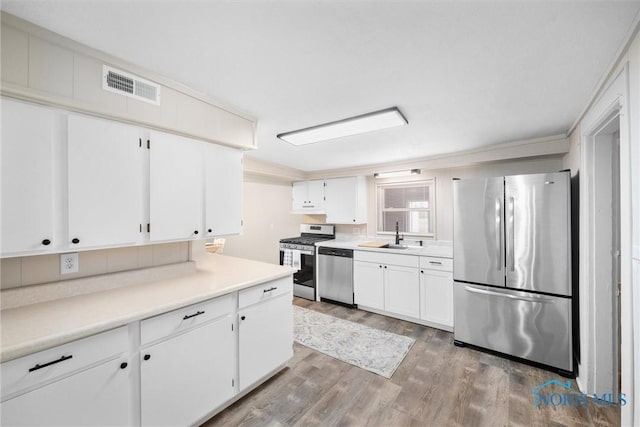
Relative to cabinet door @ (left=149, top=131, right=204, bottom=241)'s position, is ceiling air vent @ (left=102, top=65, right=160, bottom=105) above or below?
above

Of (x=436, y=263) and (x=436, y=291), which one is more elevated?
(x=436, y=263)

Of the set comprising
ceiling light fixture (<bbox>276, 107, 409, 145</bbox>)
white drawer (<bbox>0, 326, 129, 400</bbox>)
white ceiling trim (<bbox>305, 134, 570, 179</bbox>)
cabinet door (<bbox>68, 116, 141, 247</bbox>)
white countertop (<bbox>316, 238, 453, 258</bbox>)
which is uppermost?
ceiling light fixture (<bbox>276, 107, 409, 145</bbox>)

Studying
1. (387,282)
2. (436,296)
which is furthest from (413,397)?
(387,282)

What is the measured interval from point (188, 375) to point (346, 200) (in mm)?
3314

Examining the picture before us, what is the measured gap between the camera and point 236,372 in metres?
1.89

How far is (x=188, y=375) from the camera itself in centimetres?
160

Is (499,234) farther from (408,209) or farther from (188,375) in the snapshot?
(188,375)

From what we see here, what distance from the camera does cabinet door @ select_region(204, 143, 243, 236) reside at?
210cm

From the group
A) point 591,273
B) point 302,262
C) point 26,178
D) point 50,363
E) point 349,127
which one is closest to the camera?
point 50,363

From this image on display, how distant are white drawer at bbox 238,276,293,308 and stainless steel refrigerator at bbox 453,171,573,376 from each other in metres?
1.92

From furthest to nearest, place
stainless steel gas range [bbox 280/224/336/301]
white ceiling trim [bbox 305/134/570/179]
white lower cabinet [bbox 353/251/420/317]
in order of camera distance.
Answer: stainless steel gas range [bbox 280/224/336/301] → white lower cabinet [bbox 353/251/420/317] → white ceiling trim [bbox 305/134/570/179]

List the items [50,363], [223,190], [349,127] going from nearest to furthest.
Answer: [50,363]
[223,190]
[349,127]

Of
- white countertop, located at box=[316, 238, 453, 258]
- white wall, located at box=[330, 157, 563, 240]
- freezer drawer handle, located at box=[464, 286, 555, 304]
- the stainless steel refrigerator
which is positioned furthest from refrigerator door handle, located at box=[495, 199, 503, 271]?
white wall, located at box=[330, 157, 563, 240]

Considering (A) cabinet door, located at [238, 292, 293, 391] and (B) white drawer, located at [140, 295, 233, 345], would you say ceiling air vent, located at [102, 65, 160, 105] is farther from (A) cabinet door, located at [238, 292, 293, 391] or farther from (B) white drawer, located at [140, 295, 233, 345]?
(A) cabinet door, located at [238, 292, 293, 391]
